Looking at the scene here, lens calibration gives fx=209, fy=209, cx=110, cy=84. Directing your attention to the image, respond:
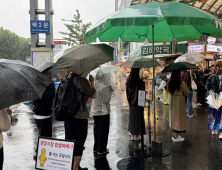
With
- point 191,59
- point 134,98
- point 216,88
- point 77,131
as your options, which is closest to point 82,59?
point 77,131

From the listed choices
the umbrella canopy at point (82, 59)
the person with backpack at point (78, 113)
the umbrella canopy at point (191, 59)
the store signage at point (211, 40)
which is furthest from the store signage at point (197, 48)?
the person with backpack at point (78, 113)

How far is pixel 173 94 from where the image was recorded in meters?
5.56

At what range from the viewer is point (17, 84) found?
2.31m

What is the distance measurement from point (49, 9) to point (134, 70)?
6.89 metres

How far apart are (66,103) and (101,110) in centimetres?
138

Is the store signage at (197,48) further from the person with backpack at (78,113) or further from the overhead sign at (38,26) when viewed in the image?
the person with backpack at (78,113)

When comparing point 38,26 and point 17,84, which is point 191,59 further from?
point 38,26

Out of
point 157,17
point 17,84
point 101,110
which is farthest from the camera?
point 101,110

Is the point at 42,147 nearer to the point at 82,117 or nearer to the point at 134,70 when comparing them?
the point at 82,117

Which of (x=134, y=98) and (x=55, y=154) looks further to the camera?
(x=134, y=98)

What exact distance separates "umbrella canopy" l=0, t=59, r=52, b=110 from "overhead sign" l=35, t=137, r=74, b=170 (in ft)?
3.03

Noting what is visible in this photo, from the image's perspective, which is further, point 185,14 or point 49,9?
point 49,9

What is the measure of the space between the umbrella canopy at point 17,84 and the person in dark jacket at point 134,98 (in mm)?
3168

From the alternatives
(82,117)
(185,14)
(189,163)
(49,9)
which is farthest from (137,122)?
(49,9)
